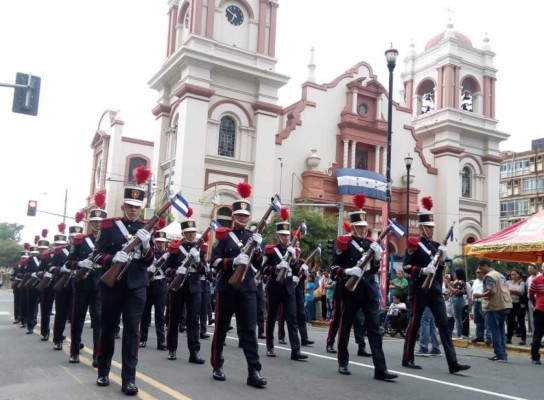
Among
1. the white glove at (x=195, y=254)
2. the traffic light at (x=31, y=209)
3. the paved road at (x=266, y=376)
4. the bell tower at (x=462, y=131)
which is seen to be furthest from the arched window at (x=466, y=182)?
the white glove at (x=195, y=254)

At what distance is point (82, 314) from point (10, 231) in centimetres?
10441

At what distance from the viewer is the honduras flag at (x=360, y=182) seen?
3656cm

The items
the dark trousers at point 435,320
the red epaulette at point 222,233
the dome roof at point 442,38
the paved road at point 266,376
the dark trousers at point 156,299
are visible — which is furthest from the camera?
the dome roof at point 442,38

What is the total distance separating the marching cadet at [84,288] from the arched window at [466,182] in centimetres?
3772

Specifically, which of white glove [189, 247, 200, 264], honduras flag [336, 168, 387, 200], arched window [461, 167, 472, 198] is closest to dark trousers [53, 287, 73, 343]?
white glove [189, 247, 200, 264]

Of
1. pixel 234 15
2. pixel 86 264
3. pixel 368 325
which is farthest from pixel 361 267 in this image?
pixel 234 15

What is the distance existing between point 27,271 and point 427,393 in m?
11.0

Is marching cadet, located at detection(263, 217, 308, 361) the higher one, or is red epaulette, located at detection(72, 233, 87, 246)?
red epaulette, located at detection(72, 233, 87, 246)

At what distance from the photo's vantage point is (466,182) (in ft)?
144

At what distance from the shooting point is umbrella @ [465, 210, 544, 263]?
1238 cm

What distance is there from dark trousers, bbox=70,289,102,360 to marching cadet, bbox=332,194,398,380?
11.8ft

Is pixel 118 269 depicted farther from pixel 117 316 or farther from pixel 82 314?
pixel 82 314

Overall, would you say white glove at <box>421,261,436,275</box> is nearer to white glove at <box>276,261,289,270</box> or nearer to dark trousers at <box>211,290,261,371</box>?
white glove at <box>276,261,289,270</box>

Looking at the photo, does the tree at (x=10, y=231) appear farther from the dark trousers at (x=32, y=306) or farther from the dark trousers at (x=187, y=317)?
the dark trousers at (x=187, y=317)
